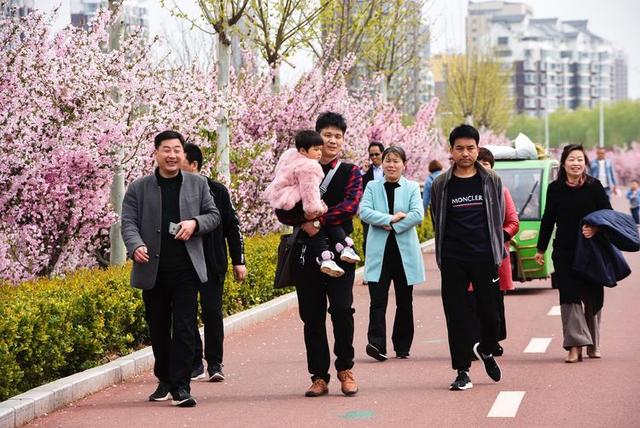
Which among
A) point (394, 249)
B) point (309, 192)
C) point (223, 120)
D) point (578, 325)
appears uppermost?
point (223, 120)

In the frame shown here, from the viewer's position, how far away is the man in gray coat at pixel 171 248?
9.01m

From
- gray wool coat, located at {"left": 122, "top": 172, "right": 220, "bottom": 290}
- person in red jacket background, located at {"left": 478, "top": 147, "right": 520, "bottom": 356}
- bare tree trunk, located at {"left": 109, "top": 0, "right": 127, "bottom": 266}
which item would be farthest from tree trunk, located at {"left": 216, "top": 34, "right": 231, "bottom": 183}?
gray wool coat, located at {"left": 122, "top": 172, "right": 220, "bottom": 290}

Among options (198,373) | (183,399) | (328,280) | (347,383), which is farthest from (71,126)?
(347,383)

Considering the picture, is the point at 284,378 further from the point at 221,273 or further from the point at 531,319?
the point at 531,319

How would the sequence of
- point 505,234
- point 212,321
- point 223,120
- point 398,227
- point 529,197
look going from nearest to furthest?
point 212,321
point 505,234
point 398,227
point 223,120
point 529,197

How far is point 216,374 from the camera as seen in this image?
33.7 ft

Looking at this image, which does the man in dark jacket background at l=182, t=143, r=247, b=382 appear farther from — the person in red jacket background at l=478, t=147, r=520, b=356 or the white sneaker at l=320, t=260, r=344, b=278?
the person in red jacket background at l=478, t=147, r=520, b=356

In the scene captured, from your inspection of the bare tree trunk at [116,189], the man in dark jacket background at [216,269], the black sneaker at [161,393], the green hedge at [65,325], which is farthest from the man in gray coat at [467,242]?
the bare tree trunk at [116,189]

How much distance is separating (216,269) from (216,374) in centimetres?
77

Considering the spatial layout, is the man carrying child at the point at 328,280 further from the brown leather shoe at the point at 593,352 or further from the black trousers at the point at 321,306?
the brown leather shoe at the point at 593,352

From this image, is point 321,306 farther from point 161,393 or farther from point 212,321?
point 212,321

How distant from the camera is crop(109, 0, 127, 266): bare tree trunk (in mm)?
13797

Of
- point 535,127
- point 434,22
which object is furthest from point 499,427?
point 535,127

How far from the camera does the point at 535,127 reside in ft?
604
